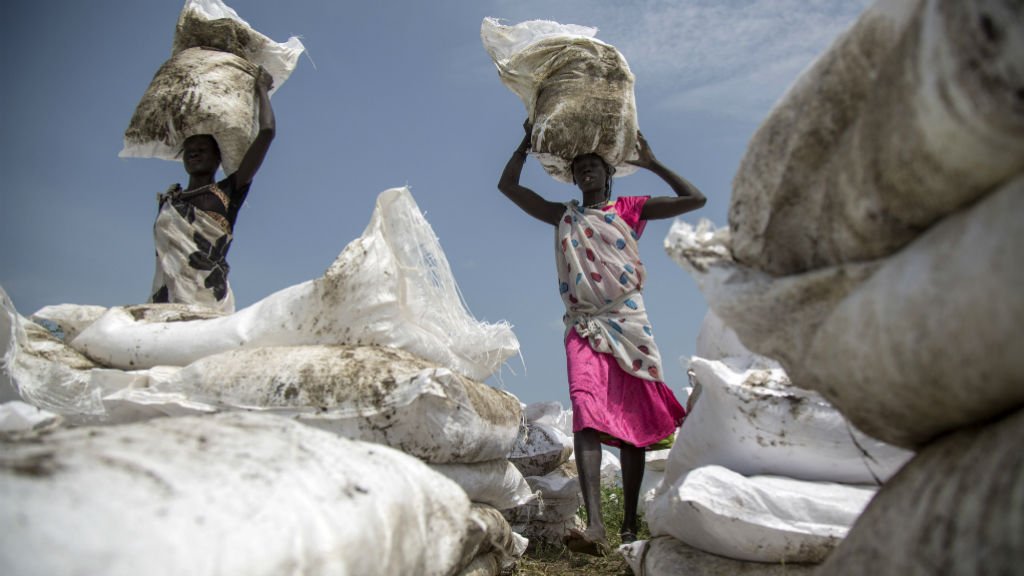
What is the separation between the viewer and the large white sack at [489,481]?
2299 millimetres

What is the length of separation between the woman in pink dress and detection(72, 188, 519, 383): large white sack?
848mm

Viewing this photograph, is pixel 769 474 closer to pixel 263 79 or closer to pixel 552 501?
pixel 552 501

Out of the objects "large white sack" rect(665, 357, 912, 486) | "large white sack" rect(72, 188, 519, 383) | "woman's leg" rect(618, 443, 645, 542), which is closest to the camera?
"large white sack" rect(665, 357, 912, 486)

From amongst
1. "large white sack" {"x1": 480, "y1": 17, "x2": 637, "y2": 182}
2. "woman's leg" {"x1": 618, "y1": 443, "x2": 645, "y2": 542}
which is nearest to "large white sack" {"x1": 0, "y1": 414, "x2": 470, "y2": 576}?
"woman's leg" {"x1": 618, "y1": 443, "x2": 645, "y2": 542}

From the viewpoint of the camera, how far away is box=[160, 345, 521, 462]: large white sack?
201 centimetres

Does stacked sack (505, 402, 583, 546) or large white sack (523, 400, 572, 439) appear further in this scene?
large white sack (523, 400, 572, 439)

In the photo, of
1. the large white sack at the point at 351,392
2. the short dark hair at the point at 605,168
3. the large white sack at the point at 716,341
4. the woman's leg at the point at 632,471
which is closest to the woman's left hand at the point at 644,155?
the short dark hair at the point at 605,168

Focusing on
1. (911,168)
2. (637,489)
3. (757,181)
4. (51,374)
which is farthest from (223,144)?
(911,168)

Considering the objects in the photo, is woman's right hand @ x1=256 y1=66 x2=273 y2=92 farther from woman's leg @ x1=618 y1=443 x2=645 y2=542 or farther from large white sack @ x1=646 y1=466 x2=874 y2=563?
large white sack @ x1=646 y1=466 x2=874 y2=563

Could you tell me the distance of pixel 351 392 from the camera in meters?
2.03

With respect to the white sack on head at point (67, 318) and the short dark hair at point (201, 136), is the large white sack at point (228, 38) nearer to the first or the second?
the short dark hair at point (201, 136)

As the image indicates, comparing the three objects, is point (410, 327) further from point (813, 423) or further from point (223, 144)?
point (223, 144)

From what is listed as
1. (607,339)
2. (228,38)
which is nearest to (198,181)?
(228,38)

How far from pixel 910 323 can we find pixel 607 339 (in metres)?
2.50
